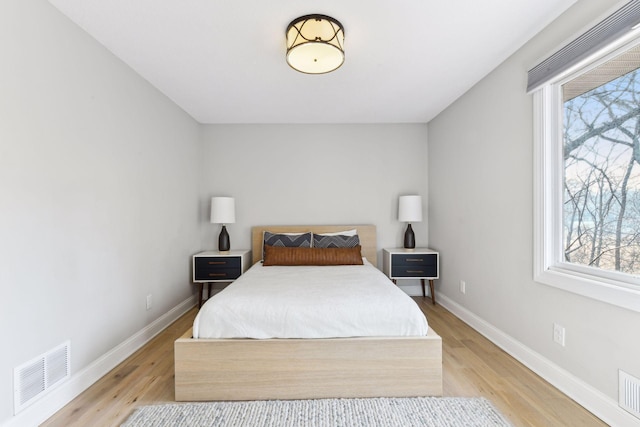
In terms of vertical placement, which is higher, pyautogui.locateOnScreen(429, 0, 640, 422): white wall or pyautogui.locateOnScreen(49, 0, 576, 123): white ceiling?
pyautogui.locateOnScreen(49, 0, 576, 123): white ceiling

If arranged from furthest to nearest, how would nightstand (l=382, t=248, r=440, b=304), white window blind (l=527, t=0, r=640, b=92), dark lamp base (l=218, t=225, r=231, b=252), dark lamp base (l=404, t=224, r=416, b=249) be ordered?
dark lamp base (l=404, t=224, r=416, b=249)
dark lamp base (l=218, t=225, r=231, b=252)
nightstand (l=382, t=248, r=440, b=304)
white window blind (l=527, t=0, r=640, b=92)

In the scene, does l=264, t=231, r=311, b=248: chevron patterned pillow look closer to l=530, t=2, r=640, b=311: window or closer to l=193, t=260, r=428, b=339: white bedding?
l=193, t=260, r=428, b=339: white bedding

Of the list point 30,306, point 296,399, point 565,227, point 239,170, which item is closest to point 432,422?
point 296,399

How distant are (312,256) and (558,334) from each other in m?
2.07

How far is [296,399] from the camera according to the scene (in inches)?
70.9

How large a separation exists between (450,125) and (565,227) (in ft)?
5.78

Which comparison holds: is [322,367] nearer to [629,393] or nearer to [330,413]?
[330,413]

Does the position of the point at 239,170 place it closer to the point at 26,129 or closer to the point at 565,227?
the point at 26,129

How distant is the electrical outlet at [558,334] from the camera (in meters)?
1.88

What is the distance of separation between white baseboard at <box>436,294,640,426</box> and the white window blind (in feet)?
5.99

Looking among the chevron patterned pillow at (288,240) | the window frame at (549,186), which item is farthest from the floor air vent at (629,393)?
the chevron patterned pillow at (288,240)

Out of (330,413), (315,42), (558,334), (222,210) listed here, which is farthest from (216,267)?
(558,334)

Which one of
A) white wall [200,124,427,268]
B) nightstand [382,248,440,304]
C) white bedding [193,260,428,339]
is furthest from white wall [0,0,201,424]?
nightstand [382,248,440,304]

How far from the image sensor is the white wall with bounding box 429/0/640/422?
1.65 meters
